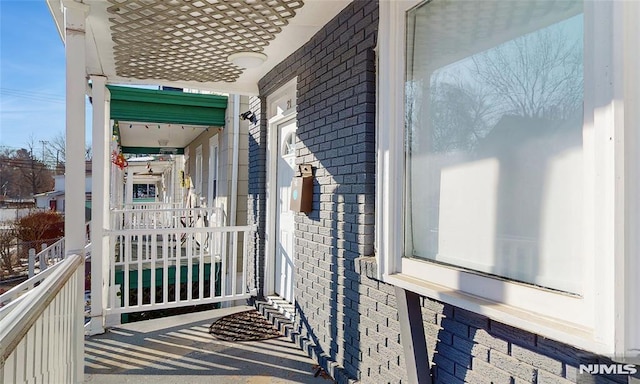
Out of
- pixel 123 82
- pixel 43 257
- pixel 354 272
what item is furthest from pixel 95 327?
pixel 354 272

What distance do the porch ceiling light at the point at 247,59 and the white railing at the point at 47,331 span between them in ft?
6.63

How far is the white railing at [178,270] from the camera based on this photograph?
3945 millimetres

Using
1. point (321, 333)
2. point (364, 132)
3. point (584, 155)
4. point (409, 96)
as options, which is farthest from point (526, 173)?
point (321, 333)

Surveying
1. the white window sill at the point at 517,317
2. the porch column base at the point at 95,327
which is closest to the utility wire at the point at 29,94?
the porch column base at the point at 95,327

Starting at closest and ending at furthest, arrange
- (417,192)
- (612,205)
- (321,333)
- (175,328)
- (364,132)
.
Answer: (612,205) → (417,192) → (364,132) → (321,333) → (175,328)

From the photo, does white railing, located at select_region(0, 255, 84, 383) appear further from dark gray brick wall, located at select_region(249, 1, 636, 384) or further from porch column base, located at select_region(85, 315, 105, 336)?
dark gray brick wall, located at select_region(249, 1, 636, 384)

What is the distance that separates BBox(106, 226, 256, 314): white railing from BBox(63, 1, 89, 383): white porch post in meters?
1.24

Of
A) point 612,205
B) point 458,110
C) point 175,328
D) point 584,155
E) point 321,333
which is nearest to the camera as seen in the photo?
point 612,205

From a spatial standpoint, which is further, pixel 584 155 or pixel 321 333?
pixel 321 333

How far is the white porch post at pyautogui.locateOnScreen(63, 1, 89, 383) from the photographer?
8.12 feet

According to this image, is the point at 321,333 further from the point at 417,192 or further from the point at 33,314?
the point at 33,314

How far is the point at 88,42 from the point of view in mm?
2996

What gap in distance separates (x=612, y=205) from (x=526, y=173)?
1.18 feet

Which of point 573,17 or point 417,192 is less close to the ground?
point 573,17
